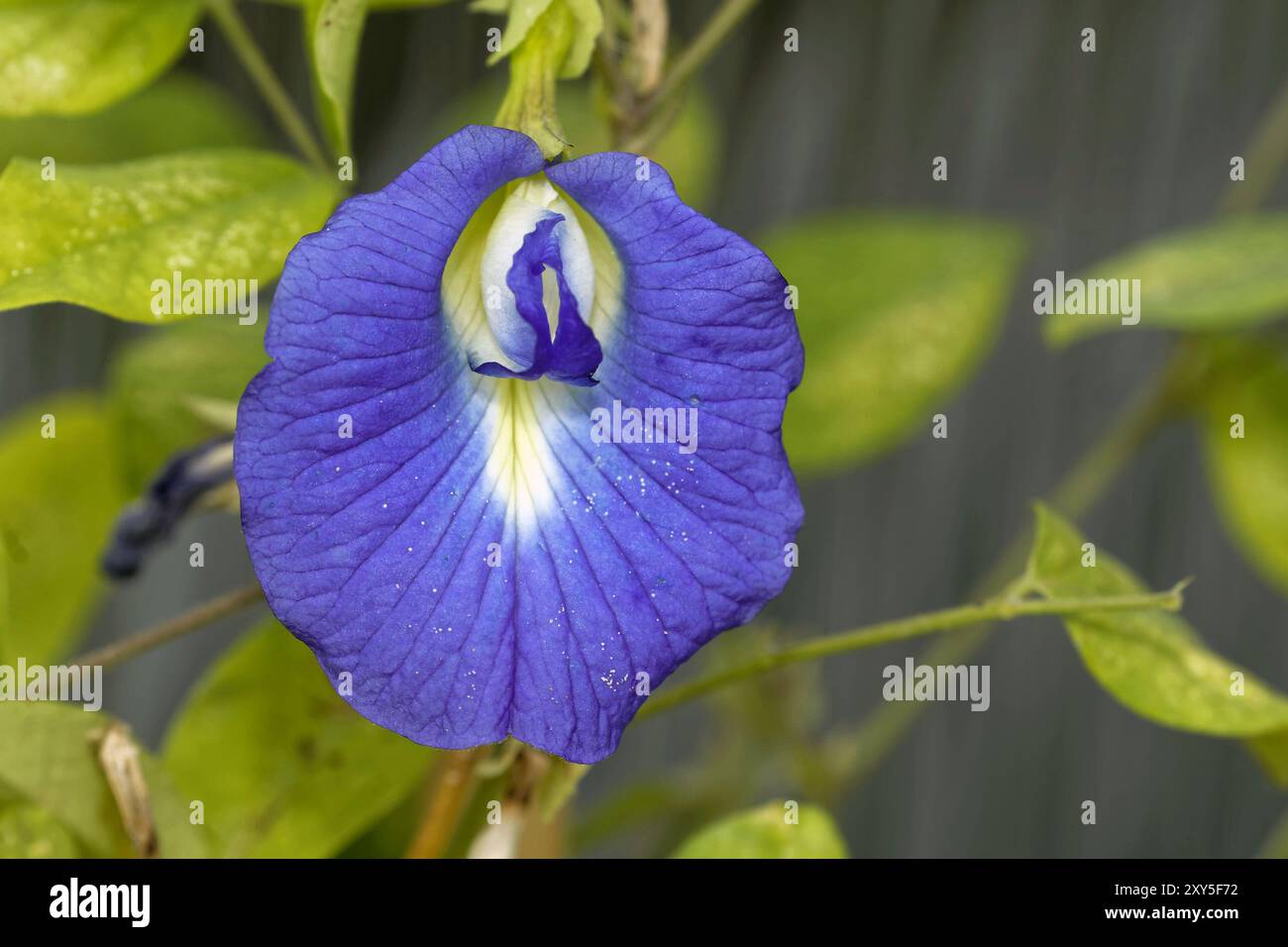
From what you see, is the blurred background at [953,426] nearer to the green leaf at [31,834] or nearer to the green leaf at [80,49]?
the green leaf at [80,49]

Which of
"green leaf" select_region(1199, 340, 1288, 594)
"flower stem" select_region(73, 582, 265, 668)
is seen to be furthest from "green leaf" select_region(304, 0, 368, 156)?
"green leaf" select_region(1199, 340, 1288, 594)

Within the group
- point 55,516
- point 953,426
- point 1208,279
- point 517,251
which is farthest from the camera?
point 953,426

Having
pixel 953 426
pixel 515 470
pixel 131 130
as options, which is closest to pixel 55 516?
pixel 131 130

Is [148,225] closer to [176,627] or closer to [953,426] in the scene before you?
[176,627]

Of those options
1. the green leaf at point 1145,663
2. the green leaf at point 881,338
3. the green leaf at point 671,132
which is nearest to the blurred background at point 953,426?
the green leaf at point 671,132

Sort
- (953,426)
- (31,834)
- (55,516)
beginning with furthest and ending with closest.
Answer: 1. (953,426)
2. (55,516)
3. (31,834)

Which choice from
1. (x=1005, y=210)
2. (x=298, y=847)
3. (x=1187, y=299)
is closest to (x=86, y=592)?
(x=298, y=847)
